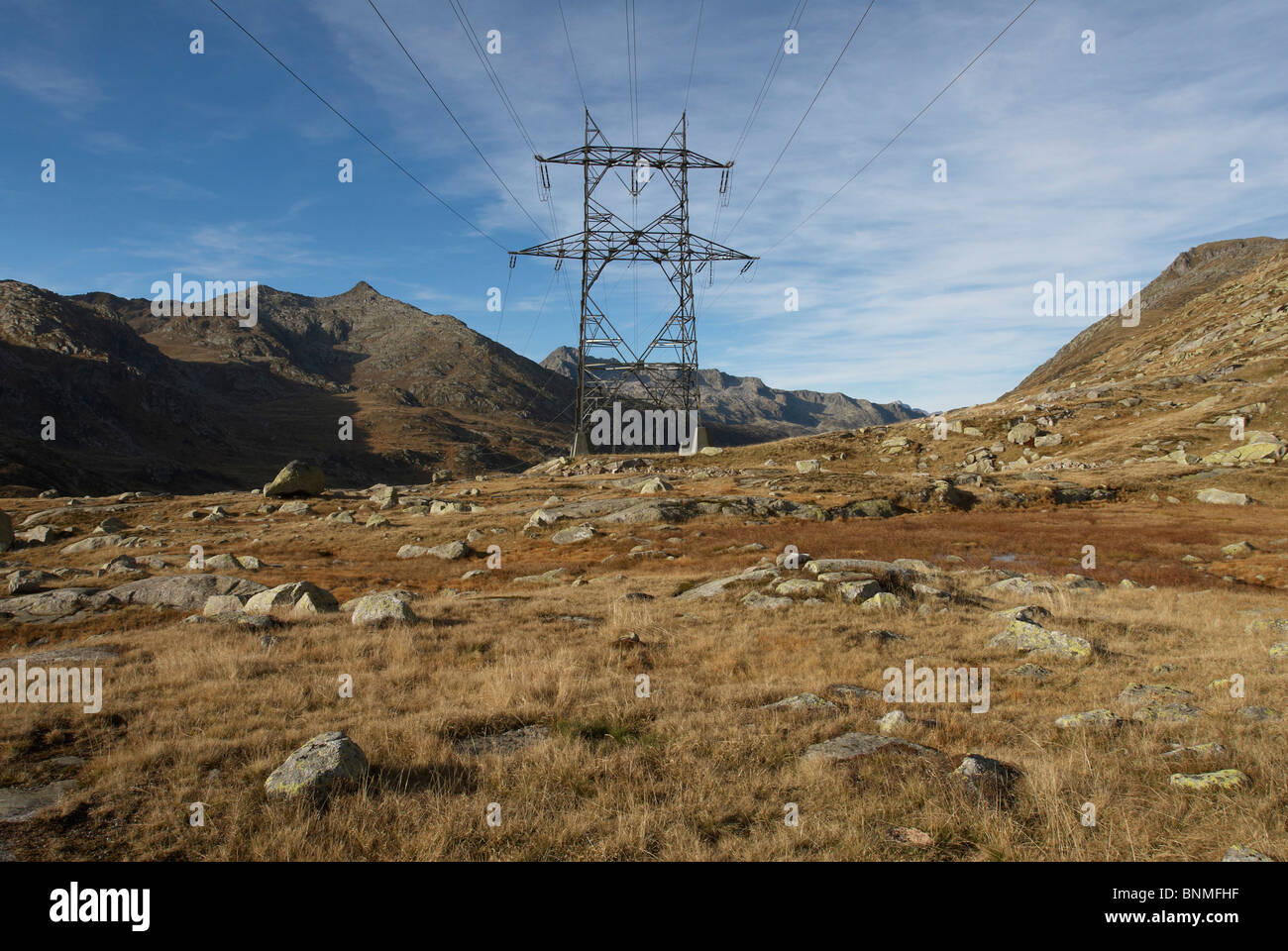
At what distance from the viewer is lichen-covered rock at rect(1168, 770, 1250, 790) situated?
6211 millimetres

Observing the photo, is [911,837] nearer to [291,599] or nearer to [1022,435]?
[291,599]

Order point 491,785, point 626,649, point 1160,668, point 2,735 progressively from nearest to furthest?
point 491,785
point 2,735
point 1160,668
point 626,649

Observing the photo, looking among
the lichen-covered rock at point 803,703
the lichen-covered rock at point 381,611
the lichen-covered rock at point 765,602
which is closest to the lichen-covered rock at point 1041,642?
the lichen-covered rock at point 765,602

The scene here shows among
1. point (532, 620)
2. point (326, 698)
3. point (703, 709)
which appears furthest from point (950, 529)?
point (326, 698)

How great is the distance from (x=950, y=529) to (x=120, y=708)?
3415 centimetres

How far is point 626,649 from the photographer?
12.3m

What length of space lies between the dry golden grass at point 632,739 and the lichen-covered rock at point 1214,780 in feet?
0.46

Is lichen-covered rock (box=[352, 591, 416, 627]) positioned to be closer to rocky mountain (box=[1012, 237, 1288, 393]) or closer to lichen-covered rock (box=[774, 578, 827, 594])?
lichen-covered rock (box=[774, 578, 827, 594])

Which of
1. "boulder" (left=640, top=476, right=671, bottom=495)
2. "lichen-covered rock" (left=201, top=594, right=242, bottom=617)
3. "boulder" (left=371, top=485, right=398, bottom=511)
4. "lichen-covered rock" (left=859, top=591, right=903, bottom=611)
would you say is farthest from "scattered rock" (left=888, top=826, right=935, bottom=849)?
"boulder" (left=371, top=485, right=398, bottom=511)

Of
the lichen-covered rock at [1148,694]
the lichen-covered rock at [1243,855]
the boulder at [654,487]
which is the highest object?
the boulder at [654,487]

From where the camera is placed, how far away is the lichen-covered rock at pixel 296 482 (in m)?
49.9

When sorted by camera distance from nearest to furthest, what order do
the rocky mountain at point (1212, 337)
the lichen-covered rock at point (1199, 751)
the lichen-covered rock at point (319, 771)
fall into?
the lichen-covered rock at point (319, 771) → the lichen-covered rock at point (1199, 751) → the rocky mountain at point (1212, 337)

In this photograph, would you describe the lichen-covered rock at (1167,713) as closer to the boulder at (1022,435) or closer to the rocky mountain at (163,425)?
the boulder at (1022,435)
